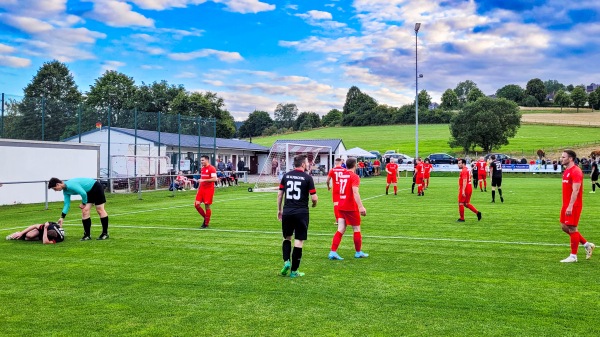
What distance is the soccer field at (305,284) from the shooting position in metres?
5.69

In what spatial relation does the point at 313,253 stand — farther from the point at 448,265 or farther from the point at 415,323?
the point at 415,323

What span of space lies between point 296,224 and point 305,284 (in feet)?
3.12

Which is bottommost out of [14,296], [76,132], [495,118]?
[14,296]

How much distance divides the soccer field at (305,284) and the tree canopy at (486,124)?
64.1m

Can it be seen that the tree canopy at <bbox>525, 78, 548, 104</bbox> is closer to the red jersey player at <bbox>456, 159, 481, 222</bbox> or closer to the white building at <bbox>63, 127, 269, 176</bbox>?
the white building at <bbox>63, 127, 269, 176</bbox>

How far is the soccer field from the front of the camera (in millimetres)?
5691

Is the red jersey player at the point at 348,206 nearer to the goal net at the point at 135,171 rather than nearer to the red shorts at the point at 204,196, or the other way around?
the red shorts at the point at 204,196

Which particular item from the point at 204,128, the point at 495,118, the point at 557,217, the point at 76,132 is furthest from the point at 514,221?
the point at 495,118

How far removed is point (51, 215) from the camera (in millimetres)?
17625

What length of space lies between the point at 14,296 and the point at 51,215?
11677mm

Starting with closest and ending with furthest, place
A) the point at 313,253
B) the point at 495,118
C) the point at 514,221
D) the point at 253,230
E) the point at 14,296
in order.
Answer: the point at 14,296, the point at 313,253, the point at 253,230, the point at 514,221, the point at 495,118

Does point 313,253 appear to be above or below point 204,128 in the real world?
below

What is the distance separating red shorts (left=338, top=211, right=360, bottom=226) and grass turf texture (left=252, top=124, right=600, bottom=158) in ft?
217

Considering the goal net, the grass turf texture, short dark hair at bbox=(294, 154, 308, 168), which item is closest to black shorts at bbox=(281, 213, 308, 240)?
short dark hair at bbox=(294, 154, 308, 168)
